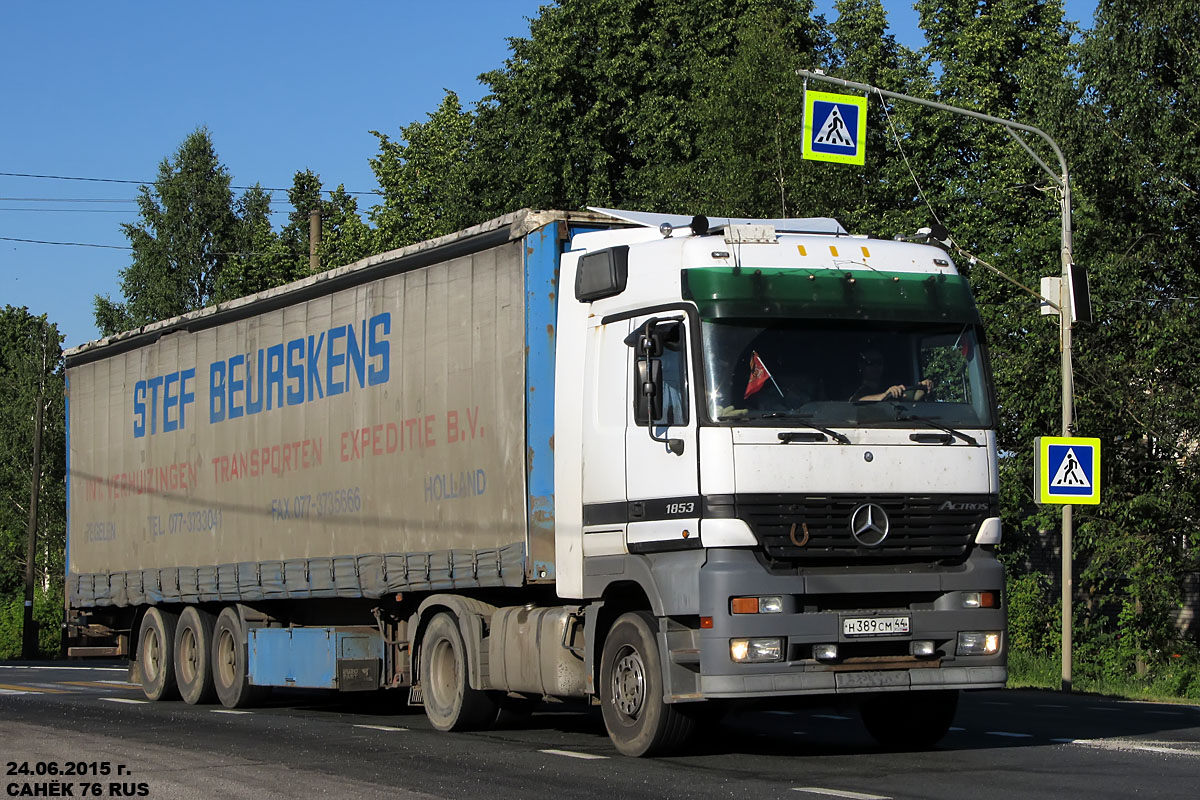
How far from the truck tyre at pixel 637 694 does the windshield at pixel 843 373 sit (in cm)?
169

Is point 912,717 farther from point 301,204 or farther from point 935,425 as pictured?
point 301,204

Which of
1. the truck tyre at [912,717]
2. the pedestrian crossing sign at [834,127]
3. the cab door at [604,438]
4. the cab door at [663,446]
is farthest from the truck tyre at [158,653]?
the pedestrian crossing sign at [834,127]

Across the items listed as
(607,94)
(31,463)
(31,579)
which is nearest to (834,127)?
(607,94)

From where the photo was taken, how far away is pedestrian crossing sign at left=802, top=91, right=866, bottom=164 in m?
23.2

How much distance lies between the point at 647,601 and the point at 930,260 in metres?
3.17

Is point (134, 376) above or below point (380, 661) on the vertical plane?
above

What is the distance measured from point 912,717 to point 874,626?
5.67 feet

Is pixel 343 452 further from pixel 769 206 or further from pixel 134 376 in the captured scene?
pixel 769 206

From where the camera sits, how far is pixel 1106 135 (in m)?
29.5

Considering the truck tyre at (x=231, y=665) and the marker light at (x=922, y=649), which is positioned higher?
the marker light at (x=922, y=649)

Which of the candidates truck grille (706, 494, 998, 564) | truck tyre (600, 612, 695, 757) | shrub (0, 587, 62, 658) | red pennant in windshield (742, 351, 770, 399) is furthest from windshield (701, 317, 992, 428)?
shrub (0, 587, 62, 658)

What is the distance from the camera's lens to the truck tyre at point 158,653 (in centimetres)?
1970

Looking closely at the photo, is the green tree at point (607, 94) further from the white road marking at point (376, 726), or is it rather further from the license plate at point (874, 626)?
the license plate at point (874, 626)

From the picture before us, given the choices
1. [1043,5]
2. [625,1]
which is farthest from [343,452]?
[1043,5]
